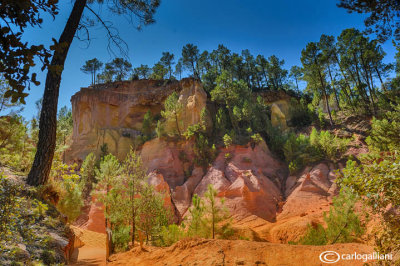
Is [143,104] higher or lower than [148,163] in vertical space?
higher

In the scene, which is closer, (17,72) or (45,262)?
(17,72)

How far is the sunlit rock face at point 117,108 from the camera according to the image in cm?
Answer: 3150

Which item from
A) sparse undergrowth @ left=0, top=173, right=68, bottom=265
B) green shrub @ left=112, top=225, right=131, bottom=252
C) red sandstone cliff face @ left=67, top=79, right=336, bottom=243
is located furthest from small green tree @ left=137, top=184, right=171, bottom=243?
sparse undergrowth @ left=0, top=173, right=68, bottom=265

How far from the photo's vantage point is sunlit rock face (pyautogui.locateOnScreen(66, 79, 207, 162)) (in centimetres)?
3150

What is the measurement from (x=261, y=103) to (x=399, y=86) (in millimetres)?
16672

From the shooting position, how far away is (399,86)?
2827 centimetres

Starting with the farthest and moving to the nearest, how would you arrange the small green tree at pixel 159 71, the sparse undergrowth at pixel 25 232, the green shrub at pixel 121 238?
1. the small green tree at pixel 159 71
2. the green shrub at pixel 121 238
3. the sparse undergrowth at pixel 25 232

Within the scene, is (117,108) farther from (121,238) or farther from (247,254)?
(247,254)

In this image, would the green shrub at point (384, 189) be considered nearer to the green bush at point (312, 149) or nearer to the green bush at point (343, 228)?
the green bush at point (343, 228)

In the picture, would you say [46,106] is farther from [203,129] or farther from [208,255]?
[203,129]

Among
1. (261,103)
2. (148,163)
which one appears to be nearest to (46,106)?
(148,163)

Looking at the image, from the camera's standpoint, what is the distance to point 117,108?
36.3 m

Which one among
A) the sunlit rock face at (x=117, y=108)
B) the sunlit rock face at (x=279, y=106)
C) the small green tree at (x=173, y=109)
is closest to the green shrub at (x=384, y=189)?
the small green tree at (x=173, y=109)

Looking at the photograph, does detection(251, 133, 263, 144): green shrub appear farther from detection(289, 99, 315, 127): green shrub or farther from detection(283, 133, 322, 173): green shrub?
detection(289, 99, 315, 127): green shrub
